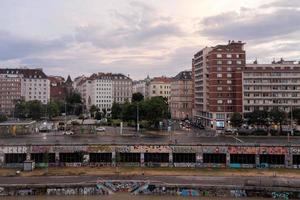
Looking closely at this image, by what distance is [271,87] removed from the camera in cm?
10856

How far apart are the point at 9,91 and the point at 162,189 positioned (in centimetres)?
15831

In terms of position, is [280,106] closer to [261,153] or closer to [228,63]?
[228,63]

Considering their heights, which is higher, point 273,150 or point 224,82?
point 224,82

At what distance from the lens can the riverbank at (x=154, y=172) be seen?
165 ft

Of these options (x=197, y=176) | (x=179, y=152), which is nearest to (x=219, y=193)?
(x=197, y=176)

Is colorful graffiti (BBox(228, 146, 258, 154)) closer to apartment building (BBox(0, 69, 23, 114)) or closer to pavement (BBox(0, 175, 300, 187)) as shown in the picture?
pavement (BBox(0, 175, 300, 187))

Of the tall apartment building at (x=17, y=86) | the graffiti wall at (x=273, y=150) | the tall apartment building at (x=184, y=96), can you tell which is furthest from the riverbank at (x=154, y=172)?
the tall apartment building at (x=17, y=86)

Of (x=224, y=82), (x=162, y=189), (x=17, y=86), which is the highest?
(x=17, y=86)

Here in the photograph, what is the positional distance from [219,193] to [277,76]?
73.9m

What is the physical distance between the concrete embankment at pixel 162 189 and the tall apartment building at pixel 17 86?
145527mm

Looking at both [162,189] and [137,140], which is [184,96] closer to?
[137,140]

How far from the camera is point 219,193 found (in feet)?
137

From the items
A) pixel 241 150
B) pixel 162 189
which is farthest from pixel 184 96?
pixel 162 189

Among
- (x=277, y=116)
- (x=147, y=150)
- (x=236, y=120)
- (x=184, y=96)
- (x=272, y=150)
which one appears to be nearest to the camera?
(x=272, y=150)
